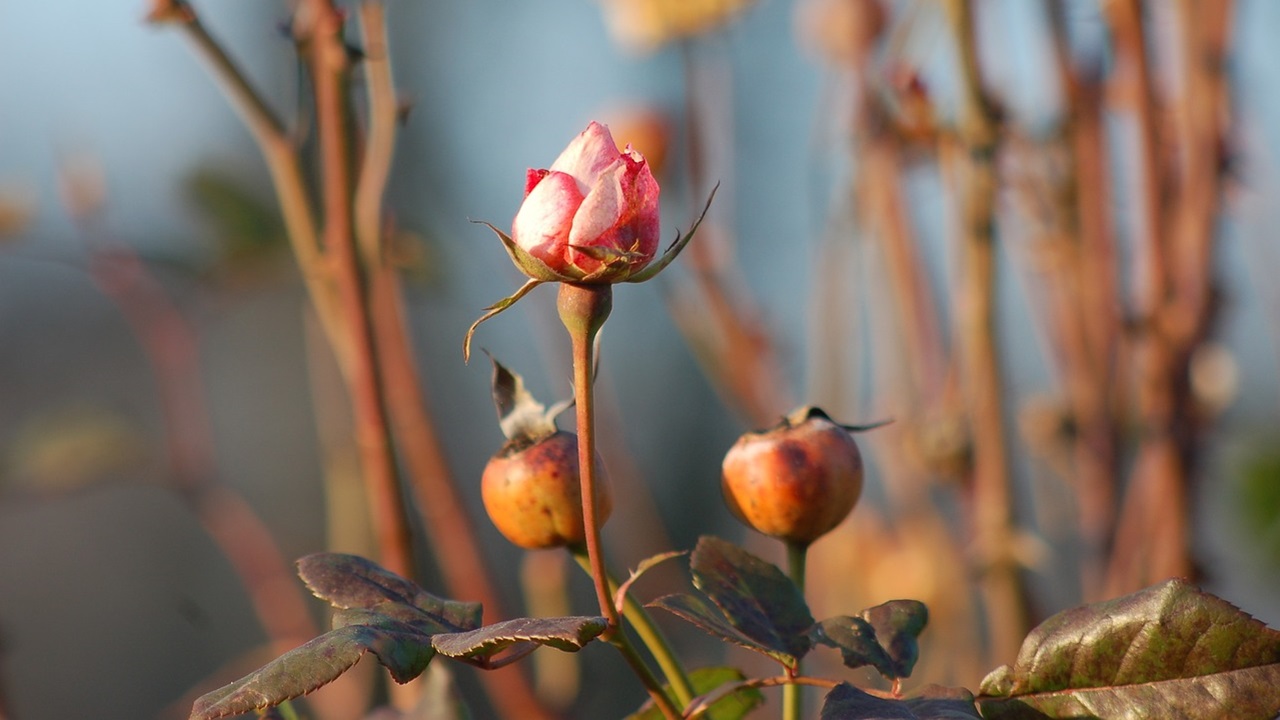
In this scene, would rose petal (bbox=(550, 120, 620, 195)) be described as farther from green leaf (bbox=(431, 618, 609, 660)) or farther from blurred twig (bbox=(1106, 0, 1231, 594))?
blurred twig (bbox=(1106, 0, 1231, 594))

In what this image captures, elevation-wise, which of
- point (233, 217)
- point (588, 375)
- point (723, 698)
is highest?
point (233, 217)

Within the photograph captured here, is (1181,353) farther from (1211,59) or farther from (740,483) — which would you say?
(740,483)

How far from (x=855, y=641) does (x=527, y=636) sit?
0.27 ft

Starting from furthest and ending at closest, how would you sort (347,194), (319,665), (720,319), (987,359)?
(720,319)
(987,359)
(347,194)
(319,665)

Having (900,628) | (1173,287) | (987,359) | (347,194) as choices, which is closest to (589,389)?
(900,628)

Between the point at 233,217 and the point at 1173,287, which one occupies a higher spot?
the point at 233,217

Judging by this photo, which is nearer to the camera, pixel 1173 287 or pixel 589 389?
pixel 589 389

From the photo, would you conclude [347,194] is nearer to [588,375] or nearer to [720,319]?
[588,375]

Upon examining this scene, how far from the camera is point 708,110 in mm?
864

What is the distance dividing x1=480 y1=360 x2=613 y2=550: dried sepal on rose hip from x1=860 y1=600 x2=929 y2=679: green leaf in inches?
2.9

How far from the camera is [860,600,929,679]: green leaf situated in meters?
0.27

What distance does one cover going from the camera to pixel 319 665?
214 mm

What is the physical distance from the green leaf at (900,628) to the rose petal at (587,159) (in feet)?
0.42

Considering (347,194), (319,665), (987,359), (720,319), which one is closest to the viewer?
(319,665)
